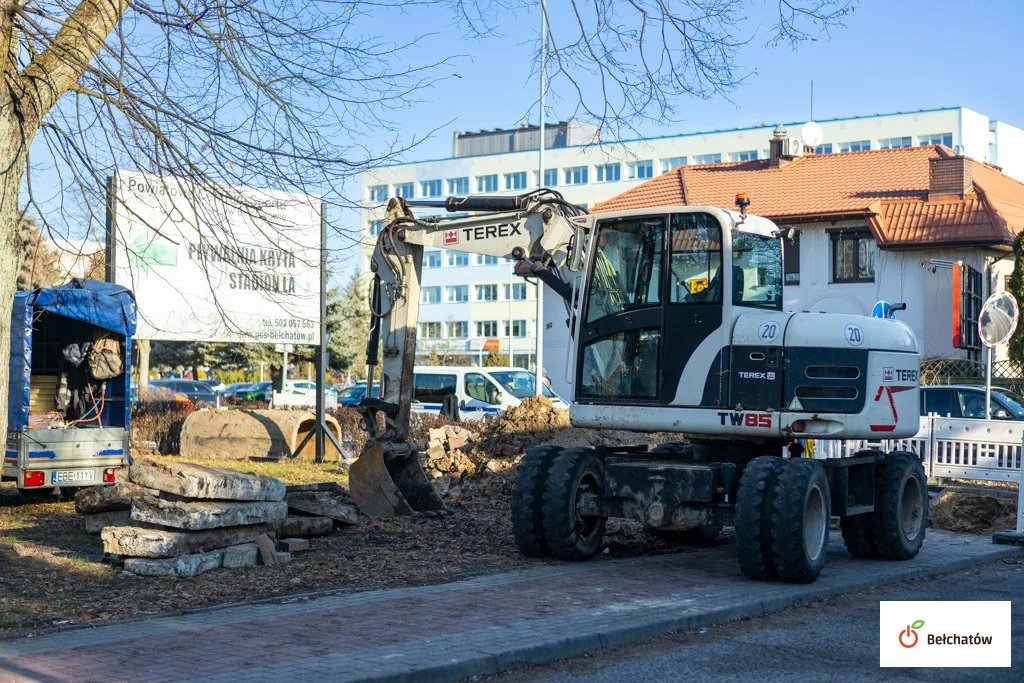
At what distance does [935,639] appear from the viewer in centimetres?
793

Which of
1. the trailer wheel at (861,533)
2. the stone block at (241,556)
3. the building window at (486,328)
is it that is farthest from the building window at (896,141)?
the stone block at (241,556)

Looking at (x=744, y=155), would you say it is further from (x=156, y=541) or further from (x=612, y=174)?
(x=156, y=541)

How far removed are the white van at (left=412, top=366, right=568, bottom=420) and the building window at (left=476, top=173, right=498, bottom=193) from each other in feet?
175

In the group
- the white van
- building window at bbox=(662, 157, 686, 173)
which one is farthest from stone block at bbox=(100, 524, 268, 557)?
building window at bbox=(662, 157, 686, 173)

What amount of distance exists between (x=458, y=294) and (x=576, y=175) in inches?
466

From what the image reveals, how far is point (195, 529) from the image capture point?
419 inches

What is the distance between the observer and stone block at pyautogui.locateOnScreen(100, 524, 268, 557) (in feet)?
34.5

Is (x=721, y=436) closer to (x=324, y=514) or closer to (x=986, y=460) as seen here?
(x=324, y=514)

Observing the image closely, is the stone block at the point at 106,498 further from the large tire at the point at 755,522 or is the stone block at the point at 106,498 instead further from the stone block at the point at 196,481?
the large tire at the point at 755,522

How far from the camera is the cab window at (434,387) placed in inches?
1145

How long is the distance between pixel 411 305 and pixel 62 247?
460 cm

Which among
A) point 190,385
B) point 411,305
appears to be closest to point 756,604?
point 411,305

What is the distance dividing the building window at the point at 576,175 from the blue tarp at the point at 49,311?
6645 centimetres

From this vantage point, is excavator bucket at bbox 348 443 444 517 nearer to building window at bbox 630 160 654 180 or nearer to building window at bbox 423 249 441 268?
building window at bbox 630 160 654 180
